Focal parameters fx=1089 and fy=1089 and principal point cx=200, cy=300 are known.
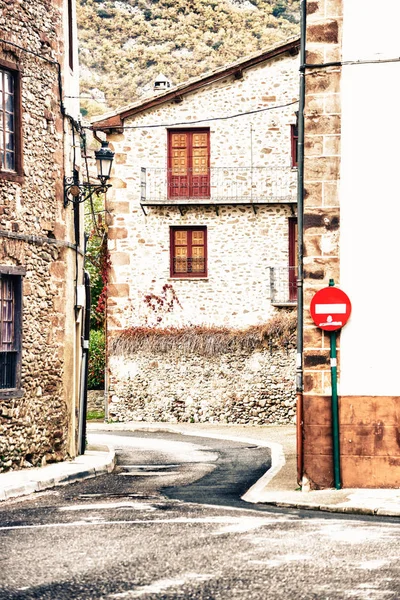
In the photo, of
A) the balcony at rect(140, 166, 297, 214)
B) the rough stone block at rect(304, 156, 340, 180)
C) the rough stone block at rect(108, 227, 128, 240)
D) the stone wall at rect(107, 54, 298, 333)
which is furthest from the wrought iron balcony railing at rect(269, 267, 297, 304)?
the rough stone block at rect(304, 156, 340, 180)

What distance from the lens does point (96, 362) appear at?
117 feet

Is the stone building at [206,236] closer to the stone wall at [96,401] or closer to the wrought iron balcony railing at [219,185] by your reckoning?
the wrought iron balcony railing at [219,185]

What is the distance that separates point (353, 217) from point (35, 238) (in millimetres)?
5504

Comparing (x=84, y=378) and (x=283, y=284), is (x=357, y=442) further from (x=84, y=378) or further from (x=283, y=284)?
(x=283, y=284)

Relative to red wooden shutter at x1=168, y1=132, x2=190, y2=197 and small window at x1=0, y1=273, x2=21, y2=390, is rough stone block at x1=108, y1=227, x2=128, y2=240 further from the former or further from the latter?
small window at x1=0, y1=273, x2=21, y2=390

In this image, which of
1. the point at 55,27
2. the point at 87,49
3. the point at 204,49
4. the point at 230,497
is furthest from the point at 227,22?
Result: the point at 230,497

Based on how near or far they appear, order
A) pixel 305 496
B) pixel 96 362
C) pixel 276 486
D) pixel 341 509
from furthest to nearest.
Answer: pixel 96 362
pixel 276 486
pixel 305 496
pixel 341 509

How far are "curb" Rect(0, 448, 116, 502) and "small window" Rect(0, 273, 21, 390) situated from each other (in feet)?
4.54

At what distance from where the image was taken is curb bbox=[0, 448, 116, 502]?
521 inches

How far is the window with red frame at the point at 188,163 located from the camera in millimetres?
31516

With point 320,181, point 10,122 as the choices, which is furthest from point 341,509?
point 10,122

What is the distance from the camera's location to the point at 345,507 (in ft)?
36.9

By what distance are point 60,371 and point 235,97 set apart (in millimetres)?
15612

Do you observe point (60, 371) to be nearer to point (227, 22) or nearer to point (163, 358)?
point (163, 358)
